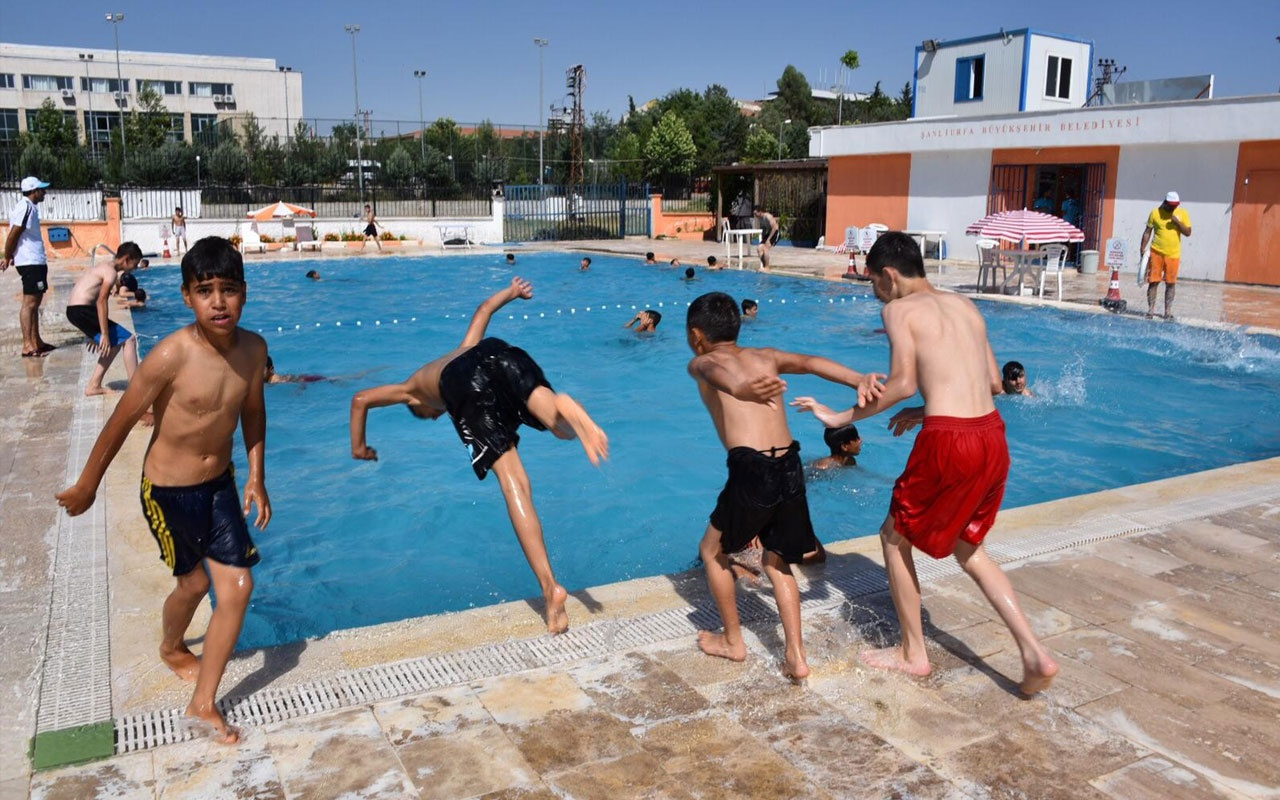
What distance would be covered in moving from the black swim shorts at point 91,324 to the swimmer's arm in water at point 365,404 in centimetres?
559

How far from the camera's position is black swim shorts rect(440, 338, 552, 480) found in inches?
170

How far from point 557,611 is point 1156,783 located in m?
2.33

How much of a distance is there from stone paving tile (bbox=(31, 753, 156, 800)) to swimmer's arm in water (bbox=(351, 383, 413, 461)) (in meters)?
1.52

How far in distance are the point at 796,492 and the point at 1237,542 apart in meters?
3.06

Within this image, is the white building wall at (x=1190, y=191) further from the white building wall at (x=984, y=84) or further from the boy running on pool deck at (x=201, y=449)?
the boy running on pool deck at (x=201, y=449)

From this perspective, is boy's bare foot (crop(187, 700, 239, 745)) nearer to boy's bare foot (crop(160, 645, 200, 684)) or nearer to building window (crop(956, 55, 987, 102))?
boy's bare foot (crop(160, 645, 200, 684))

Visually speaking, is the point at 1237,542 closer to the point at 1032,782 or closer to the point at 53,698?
the point at 1032,782

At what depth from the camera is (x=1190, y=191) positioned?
20641 mm

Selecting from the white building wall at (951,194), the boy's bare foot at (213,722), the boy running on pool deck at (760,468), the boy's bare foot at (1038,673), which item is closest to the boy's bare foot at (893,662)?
the boy running on pool deck at (760,468)

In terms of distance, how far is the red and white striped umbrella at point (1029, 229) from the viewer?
52.3ft

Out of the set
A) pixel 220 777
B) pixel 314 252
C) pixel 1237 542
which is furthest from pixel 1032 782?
pixel 314 252

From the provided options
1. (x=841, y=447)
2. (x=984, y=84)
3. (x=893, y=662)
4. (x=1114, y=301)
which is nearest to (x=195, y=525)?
A: (x=893, y=662)

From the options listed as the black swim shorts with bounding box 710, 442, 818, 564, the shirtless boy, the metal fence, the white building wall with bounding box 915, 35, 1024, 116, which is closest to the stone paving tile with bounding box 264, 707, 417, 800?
the black swim shorts with bounding box 710, 442, 818, 564

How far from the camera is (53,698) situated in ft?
12.1
